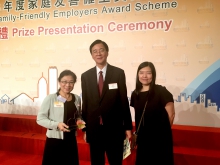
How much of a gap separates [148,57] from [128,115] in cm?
159

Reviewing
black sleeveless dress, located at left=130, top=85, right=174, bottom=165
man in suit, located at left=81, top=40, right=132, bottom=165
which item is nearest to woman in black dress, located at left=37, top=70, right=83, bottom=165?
man in suit, located at left=81, top=40, right=132, bottom=165

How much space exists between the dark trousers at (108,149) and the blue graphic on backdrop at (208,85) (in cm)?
166

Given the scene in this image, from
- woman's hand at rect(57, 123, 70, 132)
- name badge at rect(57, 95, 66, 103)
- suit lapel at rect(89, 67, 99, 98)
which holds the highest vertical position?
suit lapel at rect(89, 67, 99, 98)

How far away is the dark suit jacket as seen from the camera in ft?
6.64

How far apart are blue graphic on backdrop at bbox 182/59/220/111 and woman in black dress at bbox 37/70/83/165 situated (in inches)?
73.0

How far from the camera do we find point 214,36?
3.19m

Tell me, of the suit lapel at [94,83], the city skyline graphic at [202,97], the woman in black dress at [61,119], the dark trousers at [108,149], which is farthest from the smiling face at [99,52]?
the city skyline graphic at [202,97]

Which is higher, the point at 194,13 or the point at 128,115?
the point at 194,13

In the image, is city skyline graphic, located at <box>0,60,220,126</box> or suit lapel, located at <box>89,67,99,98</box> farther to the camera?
city skyline graphic, located at <box>0,60,220,126</box>

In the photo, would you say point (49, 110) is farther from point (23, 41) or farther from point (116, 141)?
point (23, 41)

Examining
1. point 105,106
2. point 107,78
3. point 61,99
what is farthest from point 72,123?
point 107,78

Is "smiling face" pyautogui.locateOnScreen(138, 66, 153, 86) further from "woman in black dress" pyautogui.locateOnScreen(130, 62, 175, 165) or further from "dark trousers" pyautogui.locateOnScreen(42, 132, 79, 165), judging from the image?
"dark trousers" pyautogui.locateOnScreen(42, 132, 79, 165)

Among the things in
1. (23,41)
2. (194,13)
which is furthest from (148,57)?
(23,41)

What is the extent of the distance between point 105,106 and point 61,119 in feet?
1.31
